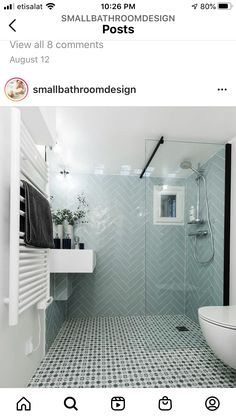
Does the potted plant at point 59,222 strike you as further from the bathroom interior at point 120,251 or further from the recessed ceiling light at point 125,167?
the recessed ceiling light at point 125,167

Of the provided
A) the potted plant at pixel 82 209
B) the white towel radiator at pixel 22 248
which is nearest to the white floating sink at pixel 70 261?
the white towel radiator at pixel 22 248

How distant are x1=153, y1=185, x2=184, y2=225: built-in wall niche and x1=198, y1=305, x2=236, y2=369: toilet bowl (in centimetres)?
80

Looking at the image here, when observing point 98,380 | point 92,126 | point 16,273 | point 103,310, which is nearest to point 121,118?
point 92,126

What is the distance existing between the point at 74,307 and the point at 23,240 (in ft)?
6.39

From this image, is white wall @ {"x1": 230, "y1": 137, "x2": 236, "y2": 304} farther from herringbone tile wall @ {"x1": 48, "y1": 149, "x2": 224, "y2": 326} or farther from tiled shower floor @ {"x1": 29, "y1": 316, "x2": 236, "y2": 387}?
herringbone tile wall @ {"x1": 48, "y1": 149, "x2": 224, "y2": 326}

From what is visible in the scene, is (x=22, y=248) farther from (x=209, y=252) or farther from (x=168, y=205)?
(x=209, y=252)

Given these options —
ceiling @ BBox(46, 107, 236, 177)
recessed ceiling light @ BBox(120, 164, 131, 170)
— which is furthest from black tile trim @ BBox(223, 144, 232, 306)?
recessed ceiling light @ BBox(120, 164, 131, 170)

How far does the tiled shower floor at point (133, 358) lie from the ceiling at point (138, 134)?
1.38 m

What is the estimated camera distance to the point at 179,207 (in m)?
2.14
